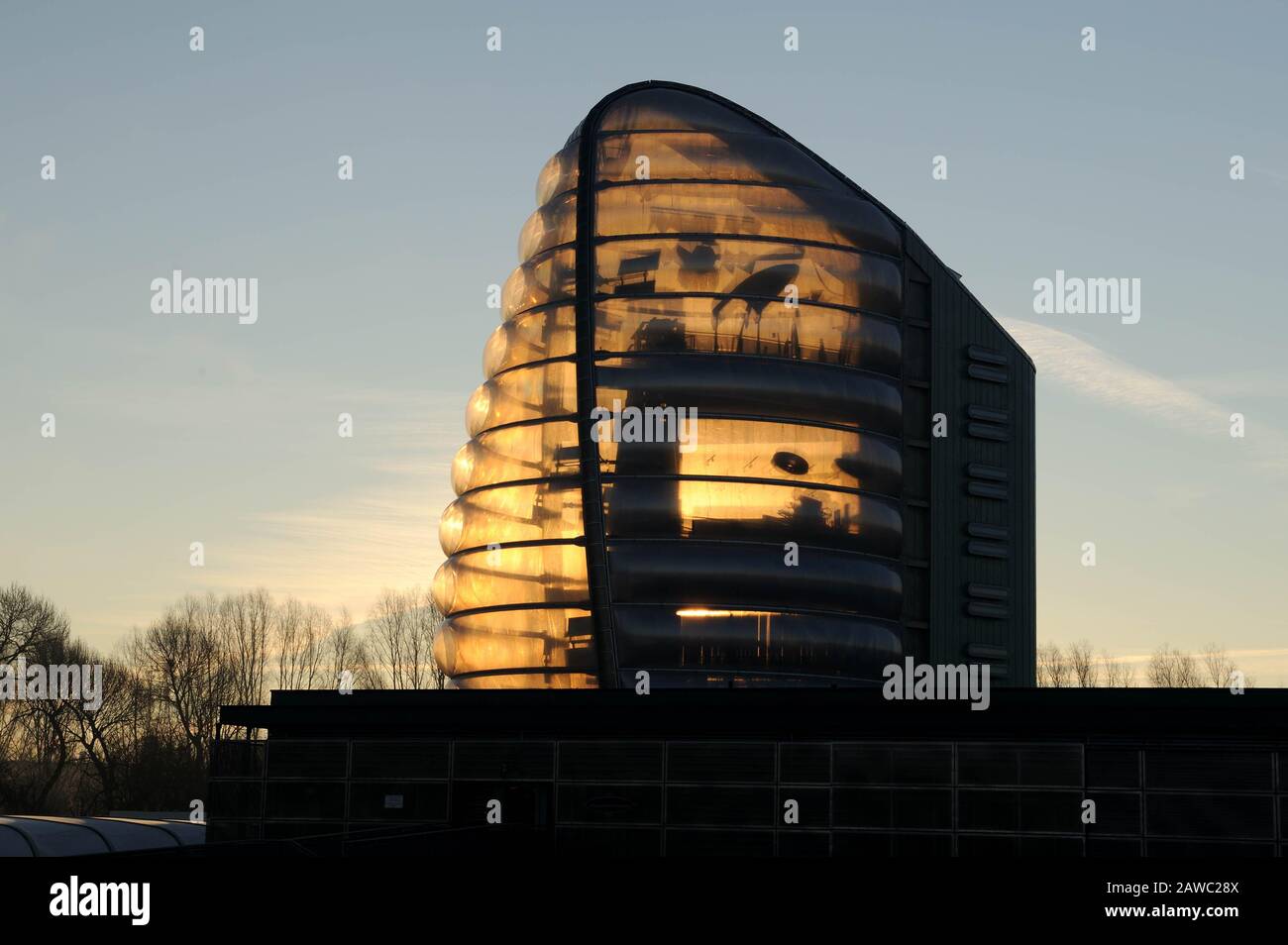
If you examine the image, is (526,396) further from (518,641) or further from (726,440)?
(518,641)

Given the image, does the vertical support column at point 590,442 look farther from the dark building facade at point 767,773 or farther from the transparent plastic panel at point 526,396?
the dark building facade at point 767,773

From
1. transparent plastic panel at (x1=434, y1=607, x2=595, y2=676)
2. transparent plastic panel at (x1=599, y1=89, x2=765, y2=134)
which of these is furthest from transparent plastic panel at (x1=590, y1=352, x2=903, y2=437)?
transparent plastic panel at (x1=599, y1=89, x2=765, y2=134)

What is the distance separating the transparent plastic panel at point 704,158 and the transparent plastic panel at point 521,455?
1251 centimetres

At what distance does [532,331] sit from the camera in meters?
77.4

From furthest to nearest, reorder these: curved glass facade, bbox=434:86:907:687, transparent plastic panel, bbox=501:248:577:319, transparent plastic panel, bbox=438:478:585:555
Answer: transparent plastic panel, bbox=501:248:577:319 < transparent plastic panel, bbox=438:478:585:555 < curved glass facade, bbox=434:86:907:687

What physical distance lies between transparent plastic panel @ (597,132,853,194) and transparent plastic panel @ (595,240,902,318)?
12.0 ft

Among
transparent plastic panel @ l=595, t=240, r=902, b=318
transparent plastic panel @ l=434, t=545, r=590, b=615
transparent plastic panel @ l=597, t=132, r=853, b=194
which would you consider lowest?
transparent plastic panel @ l=434, t=545, r=590, b=615

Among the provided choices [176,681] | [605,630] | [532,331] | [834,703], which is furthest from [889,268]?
[176,681]

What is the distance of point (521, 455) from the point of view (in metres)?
75.4

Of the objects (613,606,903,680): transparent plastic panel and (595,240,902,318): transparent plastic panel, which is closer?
(613,606,903,680): transparent plastic panel

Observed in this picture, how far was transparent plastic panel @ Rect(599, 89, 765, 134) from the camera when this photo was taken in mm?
78938

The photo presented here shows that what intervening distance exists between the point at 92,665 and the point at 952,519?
8589 cm

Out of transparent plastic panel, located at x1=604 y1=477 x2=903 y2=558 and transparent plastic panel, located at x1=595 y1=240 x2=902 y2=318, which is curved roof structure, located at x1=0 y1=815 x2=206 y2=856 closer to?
transparent plastic panel, located at x1=604 y1=477 x2=903 y2=558

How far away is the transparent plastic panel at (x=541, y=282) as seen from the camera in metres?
76.9
